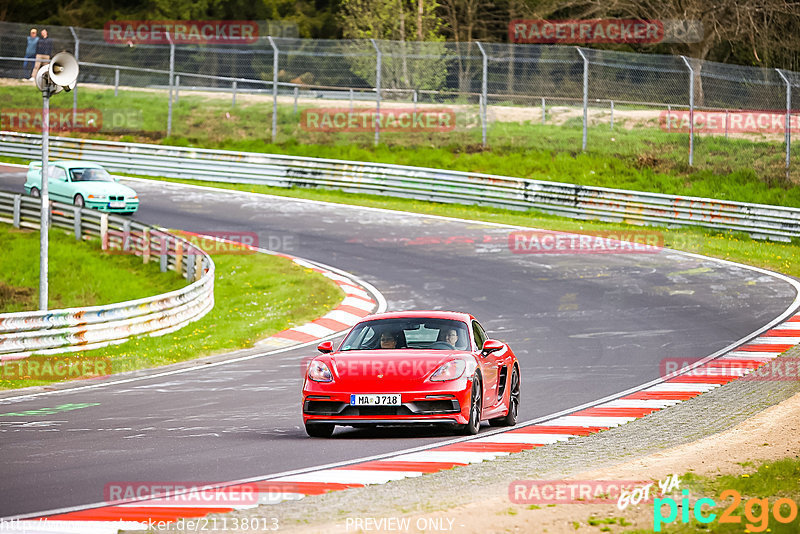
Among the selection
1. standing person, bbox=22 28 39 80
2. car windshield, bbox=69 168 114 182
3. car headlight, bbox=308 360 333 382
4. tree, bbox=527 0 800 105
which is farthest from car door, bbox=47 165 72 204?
tree, bbox=527 0 800 105

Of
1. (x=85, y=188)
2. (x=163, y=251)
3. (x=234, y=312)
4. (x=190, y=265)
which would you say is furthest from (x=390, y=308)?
(x=85, y=188)

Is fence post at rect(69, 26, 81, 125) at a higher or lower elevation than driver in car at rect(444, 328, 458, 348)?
higher

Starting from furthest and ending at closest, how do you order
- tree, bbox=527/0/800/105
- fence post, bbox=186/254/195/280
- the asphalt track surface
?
1. tree, bbox=527/0/800/105
2. fence post, bbox=186/254/195/280
3. the asphalt track surface

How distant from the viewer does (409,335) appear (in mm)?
11422

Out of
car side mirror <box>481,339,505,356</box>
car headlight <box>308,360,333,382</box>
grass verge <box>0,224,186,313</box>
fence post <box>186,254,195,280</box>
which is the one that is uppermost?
car side mirror <box>481,339,505,356</box>

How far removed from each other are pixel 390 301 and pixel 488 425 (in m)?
9.17

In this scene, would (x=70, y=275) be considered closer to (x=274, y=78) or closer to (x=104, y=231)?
(x=104, y=231)

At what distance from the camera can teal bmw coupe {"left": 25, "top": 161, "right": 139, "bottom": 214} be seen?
98.7ft

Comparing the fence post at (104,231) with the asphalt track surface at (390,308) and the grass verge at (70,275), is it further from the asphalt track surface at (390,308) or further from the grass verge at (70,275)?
the asphalt track surface at (390,308)

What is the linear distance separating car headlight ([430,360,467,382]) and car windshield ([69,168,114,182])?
22.3 m

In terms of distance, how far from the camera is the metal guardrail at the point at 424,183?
91.2ft

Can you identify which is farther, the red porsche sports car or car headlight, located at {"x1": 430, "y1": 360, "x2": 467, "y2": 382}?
car headlight, located at {"x1": 430, "y1": 360, "x2": 467, "y2": 382}

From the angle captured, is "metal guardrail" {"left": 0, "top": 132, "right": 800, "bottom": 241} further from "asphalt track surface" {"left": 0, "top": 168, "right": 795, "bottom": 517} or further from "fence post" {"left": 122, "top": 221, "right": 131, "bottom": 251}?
"fence post" {"left": 122, "top": 221, "right": 131, "bottom": 251}

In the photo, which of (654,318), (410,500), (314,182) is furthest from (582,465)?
(314,182)
